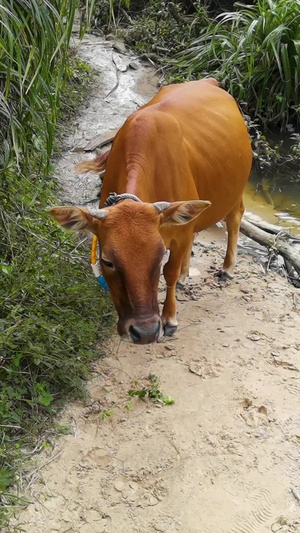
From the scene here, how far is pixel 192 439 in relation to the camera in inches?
140

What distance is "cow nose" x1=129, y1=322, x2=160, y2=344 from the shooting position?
10.7 feet

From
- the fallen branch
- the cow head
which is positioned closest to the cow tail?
the cow head

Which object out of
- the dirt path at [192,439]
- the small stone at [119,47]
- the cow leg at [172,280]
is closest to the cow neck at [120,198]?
the cow leg at [172,280]

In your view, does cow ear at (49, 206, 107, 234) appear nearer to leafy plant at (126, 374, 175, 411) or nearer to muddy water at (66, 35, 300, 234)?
leafy plant at (126, 374, 175, 411)

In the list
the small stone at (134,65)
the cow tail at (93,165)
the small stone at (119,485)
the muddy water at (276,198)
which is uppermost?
the cow tail at (93,165)

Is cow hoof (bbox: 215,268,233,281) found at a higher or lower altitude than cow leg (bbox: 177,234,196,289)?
lower

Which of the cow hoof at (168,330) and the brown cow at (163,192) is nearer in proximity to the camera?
the brown cow at (163,192)

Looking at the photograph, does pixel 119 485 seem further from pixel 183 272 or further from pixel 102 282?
pixel 183 272

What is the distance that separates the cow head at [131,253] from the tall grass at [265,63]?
4957mm

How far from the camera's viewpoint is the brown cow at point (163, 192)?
3.23 meters

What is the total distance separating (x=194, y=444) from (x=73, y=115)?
4514mm

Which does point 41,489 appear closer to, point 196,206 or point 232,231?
point 196,206

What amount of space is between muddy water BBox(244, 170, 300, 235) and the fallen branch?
2.33ft

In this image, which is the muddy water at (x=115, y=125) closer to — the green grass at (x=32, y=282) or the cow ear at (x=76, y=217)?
the green grass at (x=32, y=282)
